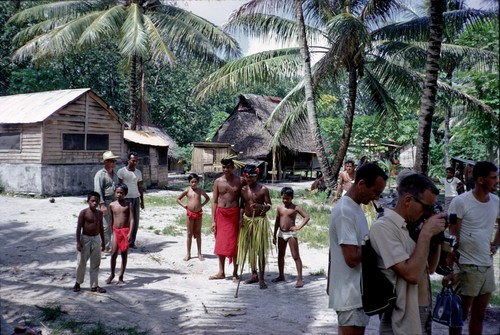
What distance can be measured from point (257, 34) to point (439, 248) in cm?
1282

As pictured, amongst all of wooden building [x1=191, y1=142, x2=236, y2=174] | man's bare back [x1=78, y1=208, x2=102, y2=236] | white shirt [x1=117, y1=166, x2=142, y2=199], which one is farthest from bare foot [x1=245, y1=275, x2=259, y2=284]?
wooden building [x1=191, y1=142, x2=236, y2=174]

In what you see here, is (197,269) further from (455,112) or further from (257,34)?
(455,112)

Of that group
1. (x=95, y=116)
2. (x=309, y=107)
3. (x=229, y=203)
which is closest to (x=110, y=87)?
(x=95, y=116)

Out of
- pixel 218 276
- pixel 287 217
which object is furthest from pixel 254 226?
pixel 218 276

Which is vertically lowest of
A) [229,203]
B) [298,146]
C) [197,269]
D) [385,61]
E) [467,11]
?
[197,269]

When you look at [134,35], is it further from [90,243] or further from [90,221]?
[90,243]

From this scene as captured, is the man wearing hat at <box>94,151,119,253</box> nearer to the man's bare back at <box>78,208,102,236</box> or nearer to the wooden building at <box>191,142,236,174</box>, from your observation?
the man's bare back at <box>78,208,102,236</box>

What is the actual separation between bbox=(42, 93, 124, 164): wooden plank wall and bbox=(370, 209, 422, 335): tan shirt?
13921mm

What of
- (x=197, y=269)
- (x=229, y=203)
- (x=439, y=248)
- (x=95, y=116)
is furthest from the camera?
(x=95, y=116)

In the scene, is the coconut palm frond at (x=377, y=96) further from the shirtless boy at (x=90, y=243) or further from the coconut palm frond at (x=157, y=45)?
the shirtless boy at (x=90, y=243)

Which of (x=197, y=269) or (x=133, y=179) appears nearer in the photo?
(x=197, y=269)

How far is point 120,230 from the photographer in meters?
5.98

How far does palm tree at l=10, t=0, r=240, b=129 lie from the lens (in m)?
15.0

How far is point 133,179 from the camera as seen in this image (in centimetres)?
772
